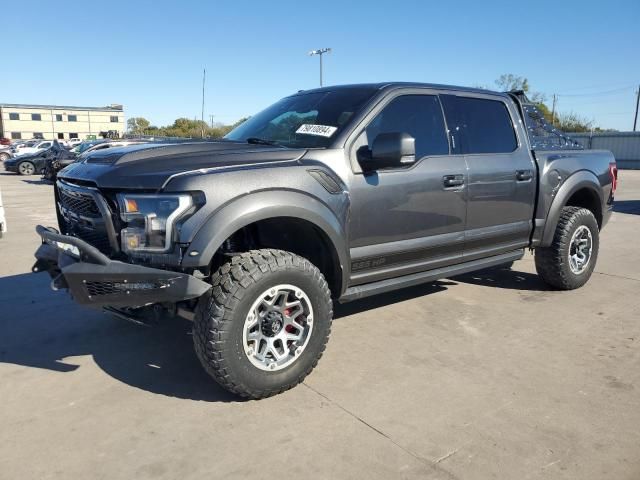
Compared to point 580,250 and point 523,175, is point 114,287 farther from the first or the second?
point 580,250

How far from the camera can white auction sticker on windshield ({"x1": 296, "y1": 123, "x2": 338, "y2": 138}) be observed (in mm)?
3639

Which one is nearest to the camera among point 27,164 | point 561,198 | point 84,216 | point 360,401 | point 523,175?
point 360,401

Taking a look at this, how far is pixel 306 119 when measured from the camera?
3996 mm

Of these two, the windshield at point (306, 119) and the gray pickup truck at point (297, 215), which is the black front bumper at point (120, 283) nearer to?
the gray pickup truck at point (297, 215)

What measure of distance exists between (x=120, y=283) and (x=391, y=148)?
1828 mm

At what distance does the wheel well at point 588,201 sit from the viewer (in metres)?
5.60

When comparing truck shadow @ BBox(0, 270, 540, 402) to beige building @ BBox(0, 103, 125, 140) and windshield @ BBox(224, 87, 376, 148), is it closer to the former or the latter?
windshield @ BBox(224, 87, 376, 148)

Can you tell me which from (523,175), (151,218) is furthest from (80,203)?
(523,175)

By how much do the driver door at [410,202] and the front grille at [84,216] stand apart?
1.56 meters

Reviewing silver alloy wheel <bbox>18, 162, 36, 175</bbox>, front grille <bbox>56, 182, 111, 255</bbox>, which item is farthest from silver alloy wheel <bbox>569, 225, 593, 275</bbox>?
silver alloy wheel <bbox>18, 162, 36, 175</bbox>

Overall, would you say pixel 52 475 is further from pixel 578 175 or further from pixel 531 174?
pixel 578 175

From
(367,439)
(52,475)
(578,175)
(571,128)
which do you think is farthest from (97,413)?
(571,128)

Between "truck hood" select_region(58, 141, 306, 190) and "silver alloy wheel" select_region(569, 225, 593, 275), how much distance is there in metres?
3.45

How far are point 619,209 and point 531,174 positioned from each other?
361 inches
